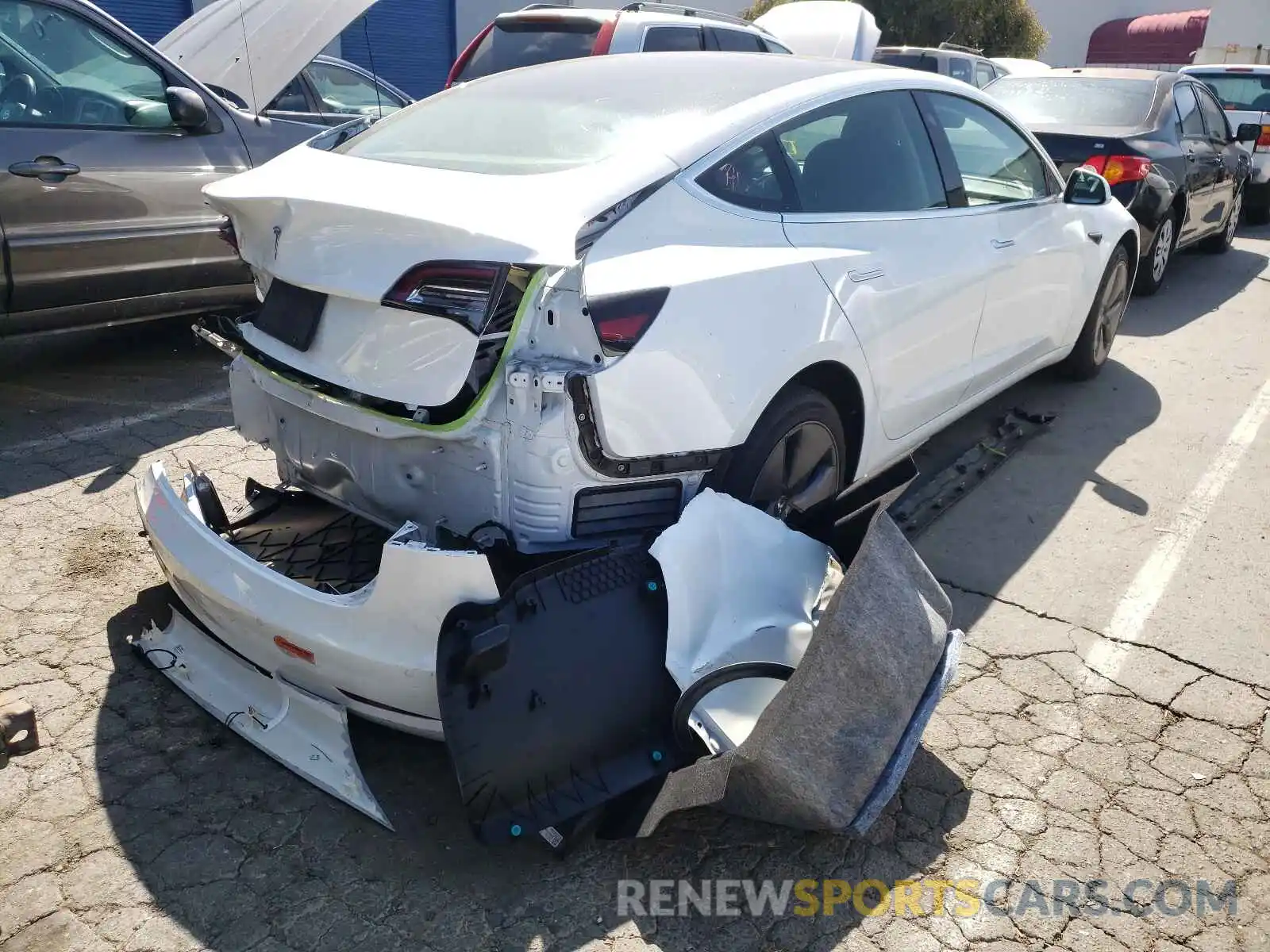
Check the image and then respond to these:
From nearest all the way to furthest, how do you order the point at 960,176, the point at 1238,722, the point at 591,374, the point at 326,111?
the point at 591,374 → the point at 1238,722 → the point at 960,176 → the point at 326,111

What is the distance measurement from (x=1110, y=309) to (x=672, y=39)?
12.9 ft

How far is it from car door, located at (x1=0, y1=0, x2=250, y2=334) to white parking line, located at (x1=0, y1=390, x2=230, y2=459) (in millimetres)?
515

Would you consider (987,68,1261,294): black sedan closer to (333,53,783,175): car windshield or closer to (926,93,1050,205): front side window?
(926,93,1050,205): front side window

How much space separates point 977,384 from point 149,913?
352cm

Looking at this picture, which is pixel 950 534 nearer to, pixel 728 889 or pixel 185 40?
pixel 728 889

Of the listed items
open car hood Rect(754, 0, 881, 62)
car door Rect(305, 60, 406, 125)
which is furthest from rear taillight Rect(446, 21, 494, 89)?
open car hood Rect(754, 0, 881, 62)

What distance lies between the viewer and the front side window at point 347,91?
7.64 metres

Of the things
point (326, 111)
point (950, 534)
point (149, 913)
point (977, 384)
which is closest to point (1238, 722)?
point (950, 534)

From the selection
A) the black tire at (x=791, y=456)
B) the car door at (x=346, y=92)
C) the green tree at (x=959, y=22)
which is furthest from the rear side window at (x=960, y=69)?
the black tire at (x=791, y=456)

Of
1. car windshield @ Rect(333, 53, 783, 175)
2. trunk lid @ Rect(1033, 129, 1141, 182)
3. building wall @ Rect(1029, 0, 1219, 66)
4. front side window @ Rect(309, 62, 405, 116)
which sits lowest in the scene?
building wall @ Rect(1029, 0, 1219, 66)

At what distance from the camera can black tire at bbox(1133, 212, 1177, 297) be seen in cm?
808

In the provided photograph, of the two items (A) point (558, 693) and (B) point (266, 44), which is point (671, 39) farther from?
(A) point (558, 693)

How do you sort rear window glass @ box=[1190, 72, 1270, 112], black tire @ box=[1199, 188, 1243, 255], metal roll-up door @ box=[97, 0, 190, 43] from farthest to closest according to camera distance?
rear window glass @ box=[1190, 72, 1270, 112] < metal roll-up door @ box=[97, 0, 190, 43] < black tire @ box=[1199, 188, 1243, 255]

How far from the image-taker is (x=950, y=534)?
14.3 feet
